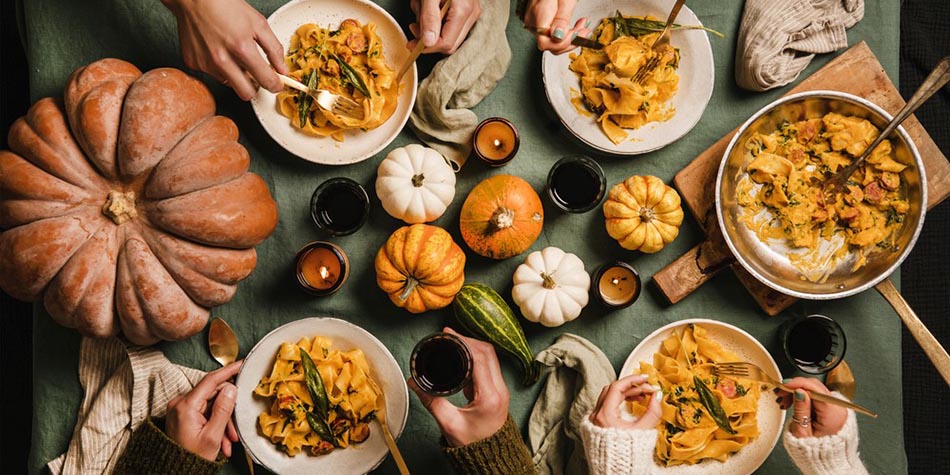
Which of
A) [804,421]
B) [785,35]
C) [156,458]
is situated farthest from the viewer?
[785,35]

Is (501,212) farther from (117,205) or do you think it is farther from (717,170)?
(117,205)

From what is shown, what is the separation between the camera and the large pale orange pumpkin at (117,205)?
5.14 ft

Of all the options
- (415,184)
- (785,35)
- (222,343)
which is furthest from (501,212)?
(785,35)

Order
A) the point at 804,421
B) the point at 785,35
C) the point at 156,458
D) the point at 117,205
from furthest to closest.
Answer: the point at 785,35
the point at 804,421
the point at 156,458
the point at 117,205

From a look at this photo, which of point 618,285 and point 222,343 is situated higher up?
point 618,285

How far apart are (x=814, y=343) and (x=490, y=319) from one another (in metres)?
1.00

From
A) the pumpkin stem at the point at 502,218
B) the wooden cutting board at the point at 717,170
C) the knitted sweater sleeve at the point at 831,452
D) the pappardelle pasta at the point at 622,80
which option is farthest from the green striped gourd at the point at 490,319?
the knitted sweater sleeve at the point at 831,452

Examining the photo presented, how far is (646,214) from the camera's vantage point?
188cm

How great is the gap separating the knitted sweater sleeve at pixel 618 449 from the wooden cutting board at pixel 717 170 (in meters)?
0.44

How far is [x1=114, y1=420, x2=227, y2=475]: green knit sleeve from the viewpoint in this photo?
5.64 feet

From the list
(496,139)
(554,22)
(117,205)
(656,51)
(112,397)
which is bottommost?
(112,397)

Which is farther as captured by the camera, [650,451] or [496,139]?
[496,139]

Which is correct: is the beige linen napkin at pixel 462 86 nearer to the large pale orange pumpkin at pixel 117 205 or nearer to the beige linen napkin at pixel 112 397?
the large pale orange pumpkin at pixel 117 205

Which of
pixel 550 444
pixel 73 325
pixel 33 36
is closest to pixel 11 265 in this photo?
pixel 73 325
